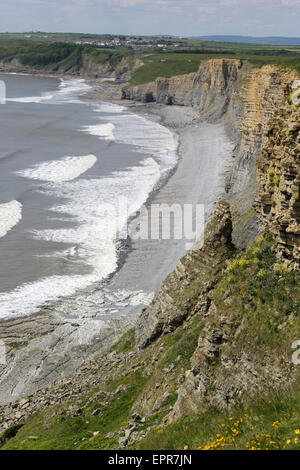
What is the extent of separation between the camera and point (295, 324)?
12109 millimetres

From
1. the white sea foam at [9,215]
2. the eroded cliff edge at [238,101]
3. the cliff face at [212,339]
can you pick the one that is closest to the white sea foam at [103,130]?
the eroded cliff edge at [238,101]

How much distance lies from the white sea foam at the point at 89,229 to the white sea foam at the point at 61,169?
2805 mm

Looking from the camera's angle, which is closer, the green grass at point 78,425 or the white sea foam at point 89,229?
the green grass at point 78,425

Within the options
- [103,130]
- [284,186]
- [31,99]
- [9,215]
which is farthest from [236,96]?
[284,186]

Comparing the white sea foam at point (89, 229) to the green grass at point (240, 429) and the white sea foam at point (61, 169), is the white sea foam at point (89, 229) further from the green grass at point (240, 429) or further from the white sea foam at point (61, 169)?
the green grass at point (240, 429)

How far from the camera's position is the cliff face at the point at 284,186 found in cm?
1336

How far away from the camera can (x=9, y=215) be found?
4750 cm

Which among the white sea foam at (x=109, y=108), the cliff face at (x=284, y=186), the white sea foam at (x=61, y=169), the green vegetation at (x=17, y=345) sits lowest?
the green vegetation at (x=17, y=345)

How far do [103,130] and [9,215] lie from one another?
53.3 meters

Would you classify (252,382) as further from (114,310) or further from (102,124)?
(102,124)

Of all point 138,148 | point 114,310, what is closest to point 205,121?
point 138,148

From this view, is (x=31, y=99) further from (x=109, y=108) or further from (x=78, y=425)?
(x=78, y=425)

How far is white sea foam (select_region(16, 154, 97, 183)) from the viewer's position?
206 feet

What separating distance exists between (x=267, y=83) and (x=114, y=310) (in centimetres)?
2410
